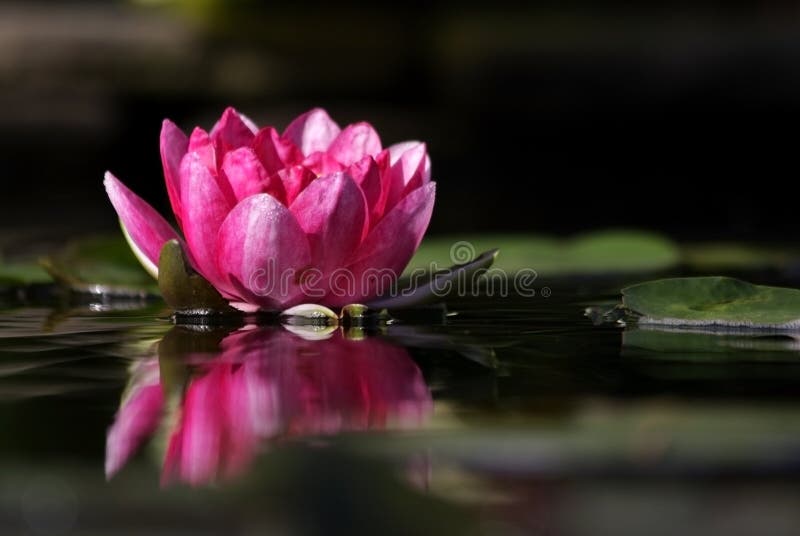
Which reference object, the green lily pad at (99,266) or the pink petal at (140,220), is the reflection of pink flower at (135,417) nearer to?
the pink petal at (140,220)

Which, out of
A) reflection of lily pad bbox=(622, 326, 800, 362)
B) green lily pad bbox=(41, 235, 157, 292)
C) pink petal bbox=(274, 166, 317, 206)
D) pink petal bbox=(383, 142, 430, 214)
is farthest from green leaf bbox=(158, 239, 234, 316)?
reflection of lily pad bbox=(622, 326, 800, 362)

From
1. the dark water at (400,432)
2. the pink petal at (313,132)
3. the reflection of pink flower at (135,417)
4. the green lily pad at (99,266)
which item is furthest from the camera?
the green lily pad at (99,266)

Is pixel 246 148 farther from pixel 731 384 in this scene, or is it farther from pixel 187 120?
pixel 187 120

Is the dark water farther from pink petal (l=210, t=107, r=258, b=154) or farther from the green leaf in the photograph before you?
pink petal (l=210, t=107, r=258, b=154)

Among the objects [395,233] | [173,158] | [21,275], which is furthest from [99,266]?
[395,233]

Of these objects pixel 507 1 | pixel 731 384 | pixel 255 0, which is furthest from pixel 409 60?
pixel 731 384

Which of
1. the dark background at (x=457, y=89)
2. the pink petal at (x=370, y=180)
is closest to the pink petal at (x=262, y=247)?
the pink petal at (x=370, y=180)
